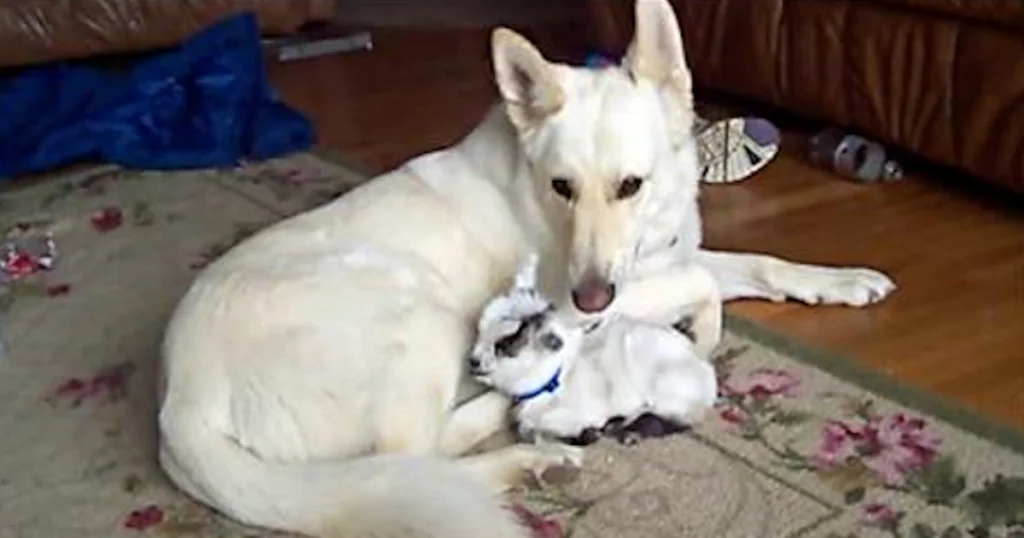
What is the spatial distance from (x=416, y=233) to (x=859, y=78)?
120 cm

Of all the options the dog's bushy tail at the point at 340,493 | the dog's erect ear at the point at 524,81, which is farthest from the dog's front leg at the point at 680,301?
the dog's bushy tail at the point at 340,493

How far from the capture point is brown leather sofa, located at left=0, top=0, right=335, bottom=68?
148 inches

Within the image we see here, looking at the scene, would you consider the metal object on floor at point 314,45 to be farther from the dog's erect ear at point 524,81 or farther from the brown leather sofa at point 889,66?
the dog's erect ear at point 524,81

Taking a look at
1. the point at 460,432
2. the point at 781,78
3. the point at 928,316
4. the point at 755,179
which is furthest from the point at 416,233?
the point at 781,78

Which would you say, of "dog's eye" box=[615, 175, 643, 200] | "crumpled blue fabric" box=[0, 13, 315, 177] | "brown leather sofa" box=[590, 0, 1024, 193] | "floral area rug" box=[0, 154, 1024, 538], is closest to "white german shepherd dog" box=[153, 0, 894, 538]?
"dog's eye" box=[615, 175, 643, 200]

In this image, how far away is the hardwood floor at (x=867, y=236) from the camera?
2.10 meters

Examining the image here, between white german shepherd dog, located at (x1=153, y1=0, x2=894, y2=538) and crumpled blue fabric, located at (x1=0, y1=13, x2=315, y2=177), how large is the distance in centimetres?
122

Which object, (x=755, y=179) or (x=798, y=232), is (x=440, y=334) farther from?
(x=755, y=179)

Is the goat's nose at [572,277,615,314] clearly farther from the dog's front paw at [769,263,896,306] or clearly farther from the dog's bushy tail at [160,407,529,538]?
the dog's front paw at [769,263,896,306]

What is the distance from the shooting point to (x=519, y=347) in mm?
1858

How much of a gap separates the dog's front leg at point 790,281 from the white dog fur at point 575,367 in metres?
0.35

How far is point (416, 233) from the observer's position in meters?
1.99

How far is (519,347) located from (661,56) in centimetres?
42

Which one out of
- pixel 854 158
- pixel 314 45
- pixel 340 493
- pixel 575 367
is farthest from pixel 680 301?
pixel 314 45
